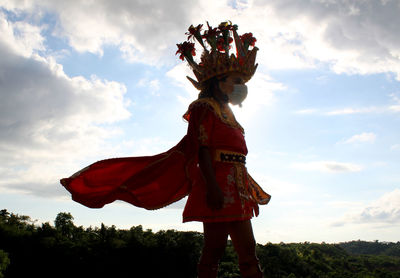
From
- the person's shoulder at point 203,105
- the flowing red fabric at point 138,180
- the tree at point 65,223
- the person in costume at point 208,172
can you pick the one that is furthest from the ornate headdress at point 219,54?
the tree at point 65,223

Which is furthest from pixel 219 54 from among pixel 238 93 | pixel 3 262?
pixel 3 262

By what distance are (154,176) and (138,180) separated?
17cm

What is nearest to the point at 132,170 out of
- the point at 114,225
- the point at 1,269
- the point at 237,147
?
the point at 237,147

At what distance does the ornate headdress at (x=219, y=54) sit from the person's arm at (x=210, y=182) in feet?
2.97

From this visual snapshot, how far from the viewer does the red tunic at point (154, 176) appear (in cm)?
356

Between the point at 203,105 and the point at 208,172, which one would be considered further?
the point at 203,105

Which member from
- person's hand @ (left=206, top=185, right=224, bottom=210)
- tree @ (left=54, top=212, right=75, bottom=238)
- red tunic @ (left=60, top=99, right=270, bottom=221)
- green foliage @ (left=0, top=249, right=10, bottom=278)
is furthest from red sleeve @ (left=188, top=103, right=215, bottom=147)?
tree @ (left=54, top=212, right=75, bottom=238)

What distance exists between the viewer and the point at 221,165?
3453 millimetres

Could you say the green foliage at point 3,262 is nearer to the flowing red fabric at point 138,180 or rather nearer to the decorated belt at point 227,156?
the flowing red fabric at point 138,180

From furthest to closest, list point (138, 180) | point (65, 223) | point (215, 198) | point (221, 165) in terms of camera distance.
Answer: point (65, 223) < point (138, 180) < point (221, 165) < point (215, 198)

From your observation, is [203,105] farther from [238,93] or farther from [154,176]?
[154,176]

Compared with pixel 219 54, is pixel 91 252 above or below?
below

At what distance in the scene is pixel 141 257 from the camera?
53312 millimetres

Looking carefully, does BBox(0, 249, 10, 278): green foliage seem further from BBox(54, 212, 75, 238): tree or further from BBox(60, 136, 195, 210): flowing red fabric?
BBox(60, 136, 195, 210): flowing red fabric
